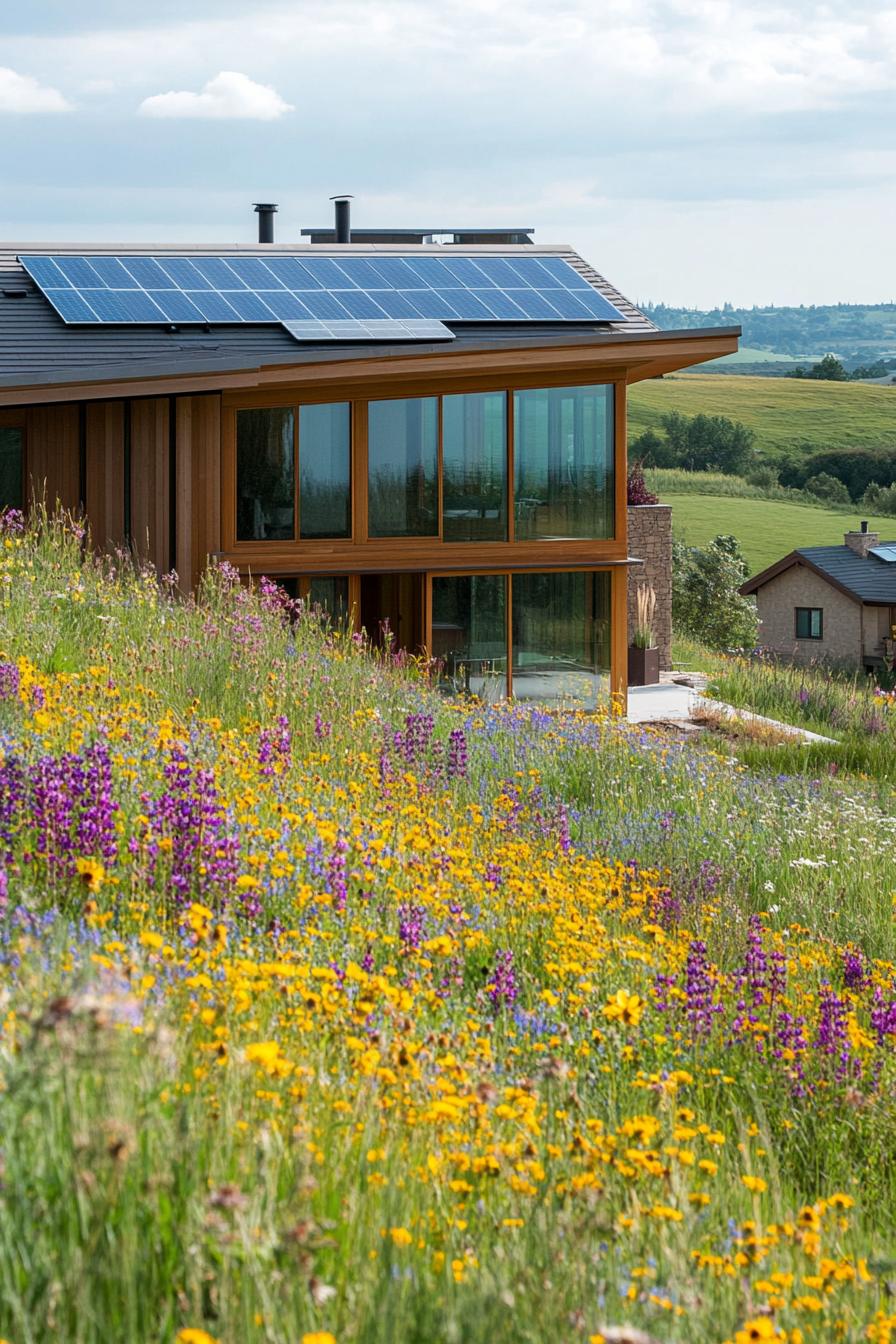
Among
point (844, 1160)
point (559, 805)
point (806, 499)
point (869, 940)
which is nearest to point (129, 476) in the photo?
point (559, 805)

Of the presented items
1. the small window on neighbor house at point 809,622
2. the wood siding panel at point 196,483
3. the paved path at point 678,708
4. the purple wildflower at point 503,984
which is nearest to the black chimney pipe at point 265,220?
the wood siding panel at point 196,483

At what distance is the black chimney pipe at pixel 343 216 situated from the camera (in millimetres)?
25016

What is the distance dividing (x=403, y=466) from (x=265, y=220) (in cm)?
974

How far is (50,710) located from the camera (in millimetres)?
6973

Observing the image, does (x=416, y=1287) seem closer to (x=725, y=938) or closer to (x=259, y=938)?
(x=259, y=938)

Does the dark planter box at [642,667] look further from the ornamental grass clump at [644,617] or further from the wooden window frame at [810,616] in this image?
the wooden window frame at [810,616]

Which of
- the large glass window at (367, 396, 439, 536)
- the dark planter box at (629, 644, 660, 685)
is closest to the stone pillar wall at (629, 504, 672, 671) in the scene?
the dark planter box at (629, 644, 660, 685)

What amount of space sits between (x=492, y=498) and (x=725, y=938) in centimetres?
1117

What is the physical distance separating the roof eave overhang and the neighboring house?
28126mm

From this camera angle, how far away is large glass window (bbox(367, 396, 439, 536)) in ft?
54.3

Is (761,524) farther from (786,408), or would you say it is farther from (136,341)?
(136,341)

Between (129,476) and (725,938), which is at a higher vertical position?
(129,476)

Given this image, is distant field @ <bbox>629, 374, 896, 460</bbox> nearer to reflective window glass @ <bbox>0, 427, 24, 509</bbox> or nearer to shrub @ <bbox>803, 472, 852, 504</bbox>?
shrub @ <bbox>803, 472, 852, 504</bbox>

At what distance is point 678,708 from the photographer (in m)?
18.9
